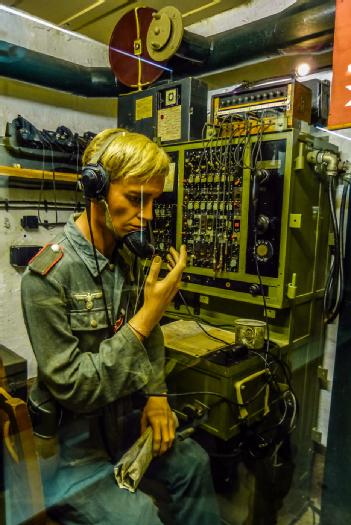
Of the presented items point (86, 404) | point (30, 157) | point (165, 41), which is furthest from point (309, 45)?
point (86, 404)

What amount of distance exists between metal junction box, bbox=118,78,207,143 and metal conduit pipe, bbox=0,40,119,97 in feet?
0.54

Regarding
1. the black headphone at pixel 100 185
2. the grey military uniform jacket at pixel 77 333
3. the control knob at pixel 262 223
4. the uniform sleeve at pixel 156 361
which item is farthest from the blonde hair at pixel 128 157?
the control knob at pixel 262 223

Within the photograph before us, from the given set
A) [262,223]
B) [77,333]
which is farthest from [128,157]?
[262,223]

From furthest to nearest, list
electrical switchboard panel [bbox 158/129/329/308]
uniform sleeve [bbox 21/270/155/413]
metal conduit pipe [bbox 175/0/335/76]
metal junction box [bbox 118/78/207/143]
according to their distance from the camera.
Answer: metal junction box [bbox 118/78/207/143] → electrical switchboard panel [bbox 158/129/329/308] → metal conduit pipe [bbox 175/0/335/76] → uniform sleeve [bbox 21/270/155/413]

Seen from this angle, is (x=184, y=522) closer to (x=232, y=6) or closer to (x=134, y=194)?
(x=134, y=194)

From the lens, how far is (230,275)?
6.77 ft

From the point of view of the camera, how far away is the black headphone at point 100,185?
112 centimetres

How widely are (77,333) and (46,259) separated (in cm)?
24

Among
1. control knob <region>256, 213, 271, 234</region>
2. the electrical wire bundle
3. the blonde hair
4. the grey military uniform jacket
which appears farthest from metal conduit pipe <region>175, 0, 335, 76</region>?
the grey military uniform jacket

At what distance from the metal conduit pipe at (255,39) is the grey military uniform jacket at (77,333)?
4.58 ft

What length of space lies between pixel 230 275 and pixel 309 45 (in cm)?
113

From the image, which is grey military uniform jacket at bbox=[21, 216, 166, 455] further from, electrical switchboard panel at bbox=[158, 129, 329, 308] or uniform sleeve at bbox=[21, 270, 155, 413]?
electrical switchboard panel at bbox=[158, 129, 329, 308]

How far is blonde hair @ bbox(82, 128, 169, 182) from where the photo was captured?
1.12 m

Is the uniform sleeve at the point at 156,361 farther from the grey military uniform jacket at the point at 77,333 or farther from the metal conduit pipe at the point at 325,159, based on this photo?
the metal conduit pipe at the point at 325,159
